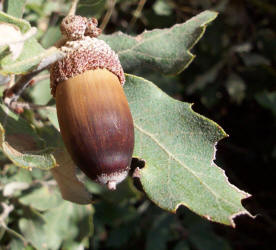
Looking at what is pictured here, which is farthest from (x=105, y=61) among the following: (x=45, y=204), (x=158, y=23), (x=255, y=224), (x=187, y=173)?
(x=255, y=224)

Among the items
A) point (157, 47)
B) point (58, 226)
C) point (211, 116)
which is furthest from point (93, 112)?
point (211, 116)

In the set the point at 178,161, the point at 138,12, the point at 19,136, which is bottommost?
the point at 138,12

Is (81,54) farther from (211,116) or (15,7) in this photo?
(211,116)

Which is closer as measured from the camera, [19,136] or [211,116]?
[19,136]

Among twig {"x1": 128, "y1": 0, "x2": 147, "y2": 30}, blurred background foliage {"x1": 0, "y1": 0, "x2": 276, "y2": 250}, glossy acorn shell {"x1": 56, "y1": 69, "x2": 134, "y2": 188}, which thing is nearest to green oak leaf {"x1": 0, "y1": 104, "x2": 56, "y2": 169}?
glossy acorn shell {"x1": 56, "y1": 69, "x2": 134, "y2": 188}

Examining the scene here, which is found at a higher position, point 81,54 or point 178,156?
point 81,54

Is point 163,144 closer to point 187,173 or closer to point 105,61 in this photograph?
point 187,173

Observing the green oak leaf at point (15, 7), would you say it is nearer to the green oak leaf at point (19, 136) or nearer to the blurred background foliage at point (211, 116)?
the green oak leaf at point (19, 136)
